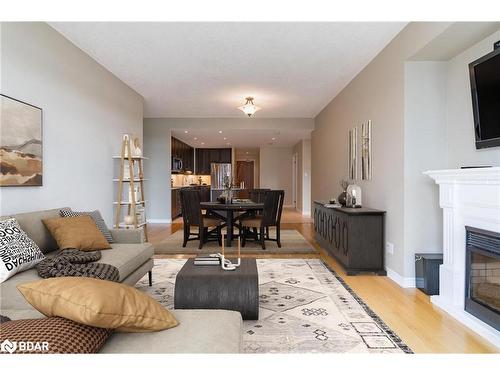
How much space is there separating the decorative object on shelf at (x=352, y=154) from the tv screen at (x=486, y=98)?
234cm

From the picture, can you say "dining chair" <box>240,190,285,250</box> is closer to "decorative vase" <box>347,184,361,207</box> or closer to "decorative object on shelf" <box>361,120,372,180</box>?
"decorative vase" <box>347,184,361,207</box>

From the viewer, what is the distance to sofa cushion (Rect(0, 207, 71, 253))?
285 centimetres

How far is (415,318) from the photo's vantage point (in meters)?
2.80

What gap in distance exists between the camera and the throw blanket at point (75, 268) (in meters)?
2.30

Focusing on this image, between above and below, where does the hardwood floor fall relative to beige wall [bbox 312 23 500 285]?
below

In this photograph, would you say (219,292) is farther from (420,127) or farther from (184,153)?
(184,153)

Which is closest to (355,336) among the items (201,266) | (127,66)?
(201,266)

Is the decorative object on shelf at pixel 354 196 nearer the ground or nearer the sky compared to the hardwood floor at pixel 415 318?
nearer the sky

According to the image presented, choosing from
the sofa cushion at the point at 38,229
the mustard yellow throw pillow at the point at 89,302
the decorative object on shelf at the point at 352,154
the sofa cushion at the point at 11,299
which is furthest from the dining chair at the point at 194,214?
the mustard yellow throw pillow at the point at 89,302

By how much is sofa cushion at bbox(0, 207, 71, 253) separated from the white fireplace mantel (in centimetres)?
346

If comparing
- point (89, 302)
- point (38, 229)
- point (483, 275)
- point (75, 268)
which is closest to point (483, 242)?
point (483, 275)

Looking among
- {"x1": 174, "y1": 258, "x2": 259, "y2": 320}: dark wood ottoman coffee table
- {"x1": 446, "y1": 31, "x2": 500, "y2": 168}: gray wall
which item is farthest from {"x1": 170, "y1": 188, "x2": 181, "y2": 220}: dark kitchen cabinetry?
{"x1": 446, "y1": 31, "x2": 500, "y2": 168}: gray wall

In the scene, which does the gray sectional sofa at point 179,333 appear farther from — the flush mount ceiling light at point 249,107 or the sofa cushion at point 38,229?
the flush mount ceiling light at point 249,107
